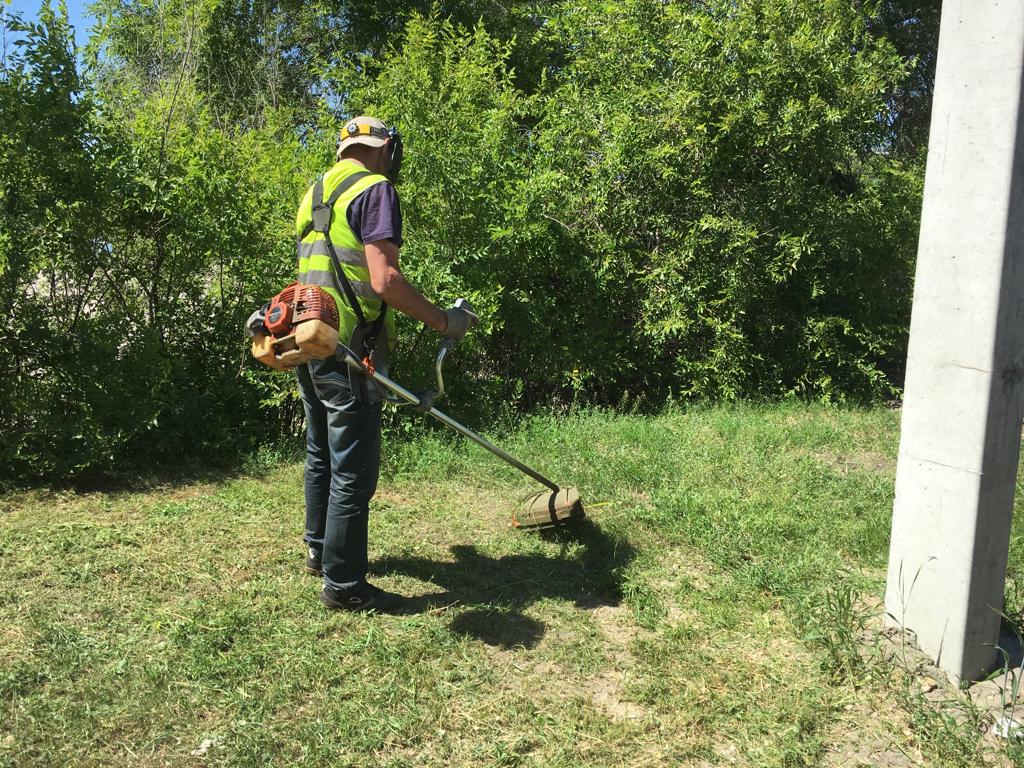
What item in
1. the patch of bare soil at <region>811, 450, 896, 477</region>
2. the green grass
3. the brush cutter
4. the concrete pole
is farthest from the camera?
the patch of bare soil at <region>811, 450, 896, 477</region>

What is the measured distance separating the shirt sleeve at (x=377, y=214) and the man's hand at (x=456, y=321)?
458mm

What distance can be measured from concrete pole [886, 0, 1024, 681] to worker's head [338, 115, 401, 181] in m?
2.21

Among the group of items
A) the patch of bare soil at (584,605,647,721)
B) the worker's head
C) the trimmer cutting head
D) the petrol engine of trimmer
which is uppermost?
the worker's head

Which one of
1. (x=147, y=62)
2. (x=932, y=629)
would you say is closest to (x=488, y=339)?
(x=932, y=629)

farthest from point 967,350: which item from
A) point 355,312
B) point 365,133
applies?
point 365,133

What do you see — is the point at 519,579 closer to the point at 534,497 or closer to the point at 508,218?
the point at 534,497

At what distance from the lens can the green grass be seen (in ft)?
9.62

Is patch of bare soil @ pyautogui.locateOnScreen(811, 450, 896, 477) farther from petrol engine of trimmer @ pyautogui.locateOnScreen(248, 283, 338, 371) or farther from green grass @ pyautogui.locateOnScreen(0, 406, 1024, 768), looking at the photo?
petrol engine of trimmer @ pyautogui.locateOnScreen(248, 283, 338, 371)

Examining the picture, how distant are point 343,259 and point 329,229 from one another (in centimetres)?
14

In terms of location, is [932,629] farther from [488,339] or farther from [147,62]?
[147,62]

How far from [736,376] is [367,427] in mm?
4638

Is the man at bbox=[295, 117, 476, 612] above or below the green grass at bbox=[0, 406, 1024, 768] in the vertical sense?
above

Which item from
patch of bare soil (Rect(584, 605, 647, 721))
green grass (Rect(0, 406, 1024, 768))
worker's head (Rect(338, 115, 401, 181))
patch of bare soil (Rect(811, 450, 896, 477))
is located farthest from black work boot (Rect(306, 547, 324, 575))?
patch of bare soil (Rect(811, 450, 896, 477))

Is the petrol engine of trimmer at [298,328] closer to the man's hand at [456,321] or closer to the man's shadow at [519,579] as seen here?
the man's hand at [456,321]
